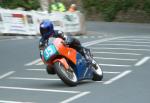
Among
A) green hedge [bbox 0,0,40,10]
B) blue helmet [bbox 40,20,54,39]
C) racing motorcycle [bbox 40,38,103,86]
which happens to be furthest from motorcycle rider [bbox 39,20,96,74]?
green hedge [bbox 0,0,40,10]

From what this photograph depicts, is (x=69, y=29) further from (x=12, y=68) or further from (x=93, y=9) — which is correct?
(x=93, y=9)

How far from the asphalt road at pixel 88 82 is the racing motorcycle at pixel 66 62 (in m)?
0.23

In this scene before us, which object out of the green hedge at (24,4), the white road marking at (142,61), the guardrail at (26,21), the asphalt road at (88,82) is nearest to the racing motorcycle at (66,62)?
the asphalt road at (88,82)

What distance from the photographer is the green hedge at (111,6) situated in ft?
145

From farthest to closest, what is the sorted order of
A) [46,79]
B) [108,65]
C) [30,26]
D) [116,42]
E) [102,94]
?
[30,26] < [116,42] < [108,65] < [46,79] < [102,94]

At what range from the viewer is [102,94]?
464 inches

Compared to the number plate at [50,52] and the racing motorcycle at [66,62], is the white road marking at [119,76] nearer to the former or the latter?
the racing motorcycle at [66,62]

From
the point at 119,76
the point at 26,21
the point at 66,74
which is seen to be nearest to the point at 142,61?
the point at 119,76

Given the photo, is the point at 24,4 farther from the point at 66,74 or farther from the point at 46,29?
the point at 66,74

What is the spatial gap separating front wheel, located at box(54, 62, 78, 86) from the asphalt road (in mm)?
146

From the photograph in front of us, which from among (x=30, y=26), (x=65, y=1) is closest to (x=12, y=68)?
(x=30, y=26)

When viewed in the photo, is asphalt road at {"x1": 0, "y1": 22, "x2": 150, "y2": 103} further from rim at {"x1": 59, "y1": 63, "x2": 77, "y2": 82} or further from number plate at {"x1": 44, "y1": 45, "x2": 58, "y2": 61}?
number plate at {"x1": 44, "y1": 45, "x2": 58, "y2": 61}

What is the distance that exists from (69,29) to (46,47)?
58.2ft

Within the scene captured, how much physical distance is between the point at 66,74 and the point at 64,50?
52 centimetres
